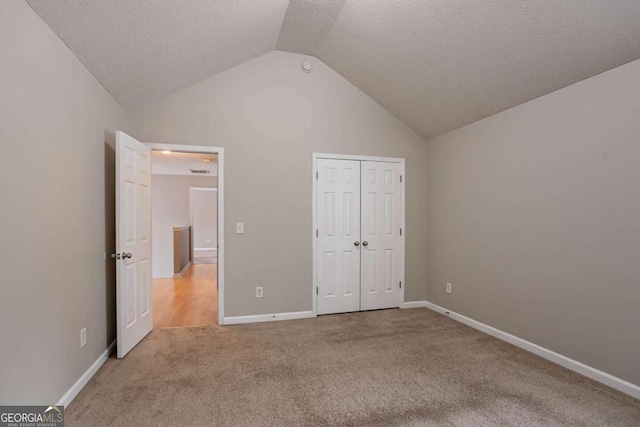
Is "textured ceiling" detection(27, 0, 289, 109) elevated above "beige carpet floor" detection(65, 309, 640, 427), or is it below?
above

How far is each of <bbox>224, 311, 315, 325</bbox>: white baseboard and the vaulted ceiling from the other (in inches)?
101

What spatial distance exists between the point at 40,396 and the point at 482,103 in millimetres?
4159

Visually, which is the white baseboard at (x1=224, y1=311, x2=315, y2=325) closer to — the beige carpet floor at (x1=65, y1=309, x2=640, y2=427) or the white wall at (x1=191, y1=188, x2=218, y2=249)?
the beige carpet floor at (x1=65, y1=309, x2=640, y2=427)

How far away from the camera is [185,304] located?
→ 4.35 metres

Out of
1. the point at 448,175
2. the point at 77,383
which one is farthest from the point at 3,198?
the point at 448,175

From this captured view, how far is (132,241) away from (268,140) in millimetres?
1801

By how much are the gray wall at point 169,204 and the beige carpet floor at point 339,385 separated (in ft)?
13.6

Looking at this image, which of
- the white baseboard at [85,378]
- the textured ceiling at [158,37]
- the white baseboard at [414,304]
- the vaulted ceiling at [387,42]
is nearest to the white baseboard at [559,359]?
the white baseboard at [414,304]

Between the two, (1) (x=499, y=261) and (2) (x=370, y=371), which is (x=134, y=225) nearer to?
(2) (x=370, y=371)

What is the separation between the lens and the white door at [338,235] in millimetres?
3854

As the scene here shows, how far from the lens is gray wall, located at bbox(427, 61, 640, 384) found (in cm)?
218

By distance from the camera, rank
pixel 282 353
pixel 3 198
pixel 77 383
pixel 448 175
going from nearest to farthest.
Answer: pixel 3 198 → pixel 77 383 → pixel 282 353 → pixel 448 175

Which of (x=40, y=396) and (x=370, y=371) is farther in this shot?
(x=370, y=371)

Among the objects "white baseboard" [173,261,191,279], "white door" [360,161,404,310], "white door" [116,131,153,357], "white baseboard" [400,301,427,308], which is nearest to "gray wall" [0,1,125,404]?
"white door" [116,131,153,357]
